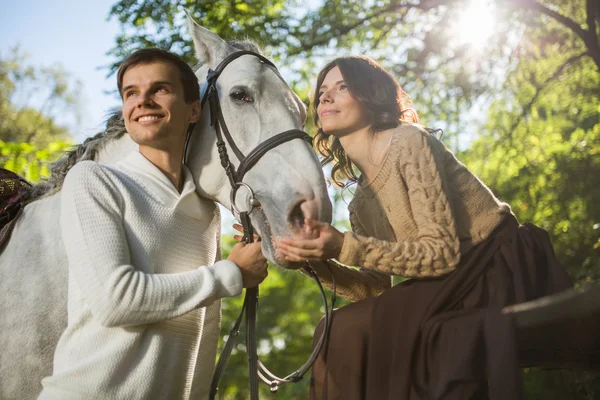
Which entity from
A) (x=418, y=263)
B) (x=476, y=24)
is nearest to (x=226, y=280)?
(x=418, y=263)

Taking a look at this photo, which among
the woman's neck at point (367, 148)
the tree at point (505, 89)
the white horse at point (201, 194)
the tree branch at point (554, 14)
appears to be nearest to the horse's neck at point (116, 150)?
the white horse at point (201, 194)

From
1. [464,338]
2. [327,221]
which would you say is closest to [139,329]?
[327,221]

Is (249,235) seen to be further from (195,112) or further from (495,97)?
(495,97)

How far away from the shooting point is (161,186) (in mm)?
2002

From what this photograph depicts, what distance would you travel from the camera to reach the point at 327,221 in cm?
195

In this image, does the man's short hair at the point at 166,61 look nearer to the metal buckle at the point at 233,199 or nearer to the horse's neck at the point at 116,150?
the horse's neck at the point at 116,150

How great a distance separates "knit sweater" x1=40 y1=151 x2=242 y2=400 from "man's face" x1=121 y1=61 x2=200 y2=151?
0.12m

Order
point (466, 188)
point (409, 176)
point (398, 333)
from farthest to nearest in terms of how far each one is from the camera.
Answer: point (466, 188), point (409, 176), point (398, 333)

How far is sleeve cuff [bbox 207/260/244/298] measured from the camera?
71.9 inches

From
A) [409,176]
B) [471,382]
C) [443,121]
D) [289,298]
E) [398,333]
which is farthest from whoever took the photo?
[289,298]

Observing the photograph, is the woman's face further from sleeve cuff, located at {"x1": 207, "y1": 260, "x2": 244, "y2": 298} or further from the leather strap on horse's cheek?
sleeve cuff, located at {"x1": 207, "y1": 260, "x2": 244, "y2": 298}

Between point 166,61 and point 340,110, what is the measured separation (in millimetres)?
724

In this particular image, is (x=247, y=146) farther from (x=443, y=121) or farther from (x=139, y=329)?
(x=443, y=121)

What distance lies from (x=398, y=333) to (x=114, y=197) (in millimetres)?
1046
